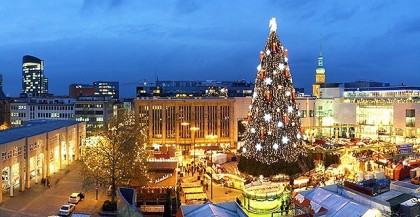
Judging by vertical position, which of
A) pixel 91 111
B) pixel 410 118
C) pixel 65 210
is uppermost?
pixel 91 111

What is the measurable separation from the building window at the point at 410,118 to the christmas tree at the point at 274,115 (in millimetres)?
43393

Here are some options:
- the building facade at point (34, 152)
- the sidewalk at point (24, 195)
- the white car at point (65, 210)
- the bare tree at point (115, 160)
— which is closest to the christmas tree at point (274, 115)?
the bare tree at point (115, 160)

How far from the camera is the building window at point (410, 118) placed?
251ft

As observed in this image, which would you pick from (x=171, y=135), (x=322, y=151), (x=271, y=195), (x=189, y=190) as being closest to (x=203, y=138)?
(x=171, y=135)

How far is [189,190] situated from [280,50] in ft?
52.4

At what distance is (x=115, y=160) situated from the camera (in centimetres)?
3669

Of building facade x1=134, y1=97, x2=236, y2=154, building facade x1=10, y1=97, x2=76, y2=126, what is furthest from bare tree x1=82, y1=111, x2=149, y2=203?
building facade x1=10, y1=97, x2=76, y2=126

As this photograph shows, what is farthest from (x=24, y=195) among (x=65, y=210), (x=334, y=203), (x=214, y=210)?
(x=334, y=203)

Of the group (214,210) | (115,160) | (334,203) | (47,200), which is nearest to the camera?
(214,210)

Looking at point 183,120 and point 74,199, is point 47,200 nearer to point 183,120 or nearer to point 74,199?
point 74,199

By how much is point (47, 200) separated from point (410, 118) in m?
63.6

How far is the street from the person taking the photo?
32.8m

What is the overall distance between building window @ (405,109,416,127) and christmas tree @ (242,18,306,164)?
43.4 m

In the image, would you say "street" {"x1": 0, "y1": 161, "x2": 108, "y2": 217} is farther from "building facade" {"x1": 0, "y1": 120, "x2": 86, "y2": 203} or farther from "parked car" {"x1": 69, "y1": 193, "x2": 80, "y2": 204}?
"building facade" {"x1": 0, "y1": 120, "x2": 86, "y2": 203}
